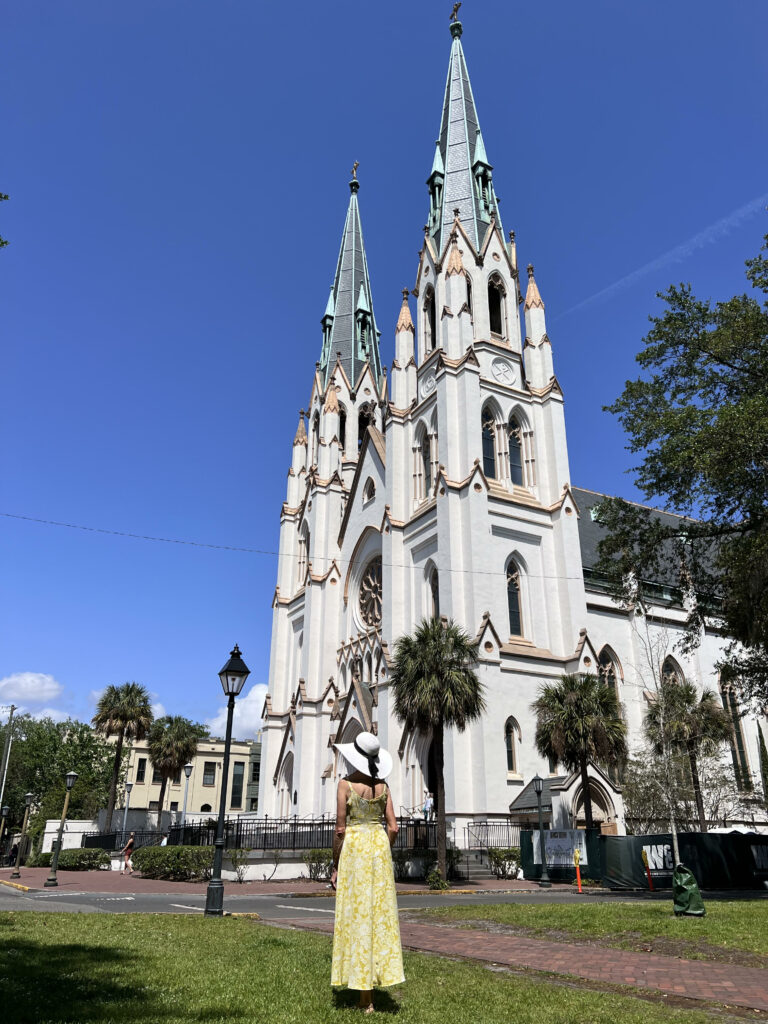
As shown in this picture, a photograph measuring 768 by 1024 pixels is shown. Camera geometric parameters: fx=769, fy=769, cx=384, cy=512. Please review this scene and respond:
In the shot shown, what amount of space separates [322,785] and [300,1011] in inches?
1457

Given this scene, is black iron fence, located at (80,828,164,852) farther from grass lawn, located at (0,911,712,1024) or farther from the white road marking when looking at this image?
grass lawn, located at (0,911,712,1024)

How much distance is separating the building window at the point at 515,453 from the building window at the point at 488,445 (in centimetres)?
103

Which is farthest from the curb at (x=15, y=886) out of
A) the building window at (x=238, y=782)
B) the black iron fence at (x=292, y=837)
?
the building window at (x=238, y=782)

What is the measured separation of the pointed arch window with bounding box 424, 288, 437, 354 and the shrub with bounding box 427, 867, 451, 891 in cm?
2668

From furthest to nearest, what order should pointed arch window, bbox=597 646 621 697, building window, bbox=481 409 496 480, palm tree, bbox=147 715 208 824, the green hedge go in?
palm tree, bbox=147 715 208 824 → building window, bbox=481 409 496 480 → pointed arch window, bbox=597 646 621 697 → the green hedge

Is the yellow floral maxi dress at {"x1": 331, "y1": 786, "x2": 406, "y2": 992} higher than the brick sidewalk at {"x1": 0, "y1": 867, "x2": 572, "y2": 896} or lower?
higher

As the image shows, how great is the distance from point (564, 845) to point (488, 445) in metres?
18.7

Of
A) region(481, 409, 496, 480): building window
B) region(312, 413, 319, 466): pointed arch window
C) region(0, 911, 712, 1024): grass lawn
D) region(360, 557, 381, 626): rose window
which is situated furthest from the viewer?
region(312, 413, 319, 466): pointed arch window

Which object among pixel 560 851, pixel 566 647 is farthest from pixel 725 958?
pixel 566 647

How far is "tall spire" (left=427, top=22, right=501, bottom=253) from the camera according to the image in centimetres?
4303

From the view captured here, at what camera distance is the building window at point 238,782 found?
77.5m

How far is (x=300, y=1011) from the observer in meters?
5.39

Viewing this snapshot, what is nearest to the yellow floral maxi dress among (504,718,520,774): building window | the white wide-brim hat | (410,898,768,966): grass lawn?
the white wide-brim hat

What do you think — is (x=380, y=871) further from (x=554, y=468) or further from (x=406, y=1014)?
(x=554, y=468)
